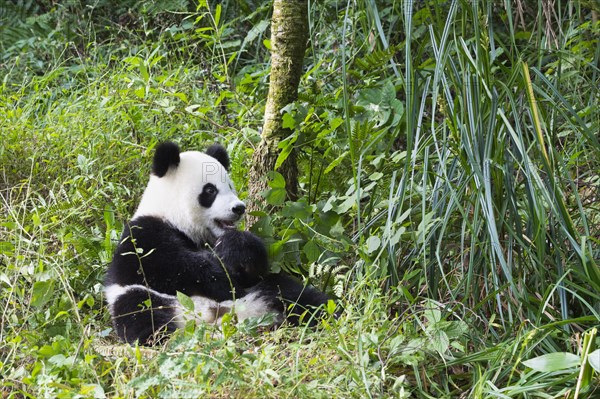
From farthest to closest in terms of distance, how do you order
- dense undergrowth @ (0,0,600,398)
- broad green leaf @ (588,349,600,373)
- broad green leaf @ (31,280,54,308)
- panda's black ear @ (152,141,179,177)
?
panda's black ear @ (152,141,179,177) < broad green leaf @ (31,280,54,308) < dense undergrowth @ (0,0,600,398) < broad green leaf @ (588,349,600,373)

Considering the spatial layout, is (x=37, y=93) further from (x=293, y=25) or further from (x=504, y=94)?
(x=504, y=94)

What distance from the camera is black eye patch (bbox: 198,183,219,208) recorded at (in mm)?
4055

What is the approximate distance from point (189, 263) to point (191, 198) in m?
0.37

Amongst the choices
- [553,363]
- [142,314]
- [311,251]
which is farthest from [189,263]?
[553,363]

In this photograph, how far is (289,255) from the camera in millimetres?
4066

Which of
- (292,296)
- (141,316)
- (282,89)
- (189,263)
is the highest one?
(282,89)

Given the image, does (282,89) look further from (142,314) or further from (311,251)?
(142,314)

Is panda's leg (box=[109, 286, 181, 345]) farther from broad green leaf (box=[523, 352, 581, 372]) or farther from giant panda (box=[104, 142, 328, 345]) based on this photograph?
broad green leaf (box=[523, 352, 581, 372])

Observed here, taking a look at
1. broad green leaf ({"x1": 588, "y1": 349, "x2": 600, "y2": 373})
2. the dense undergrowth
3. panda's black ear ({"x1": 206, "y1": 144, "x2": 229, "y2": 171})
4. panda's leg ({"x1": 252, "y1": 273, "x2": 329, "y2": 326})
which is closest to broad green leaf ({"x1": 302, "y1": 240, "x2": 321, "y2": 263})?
the dense undergrowth

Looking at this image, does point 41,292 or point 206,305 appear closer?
point 41,292

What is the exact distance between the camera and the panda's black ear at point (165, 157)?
13.1 feet

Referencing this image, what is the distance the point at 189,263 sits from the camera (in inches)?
149

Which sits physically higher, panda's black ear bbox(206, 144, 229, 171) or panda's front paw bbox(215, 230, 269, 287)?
panda's black ear bbox(206, 144, 229, 171)

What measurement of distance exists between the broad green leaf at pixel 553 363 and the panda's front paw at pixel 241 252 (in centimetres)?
144
